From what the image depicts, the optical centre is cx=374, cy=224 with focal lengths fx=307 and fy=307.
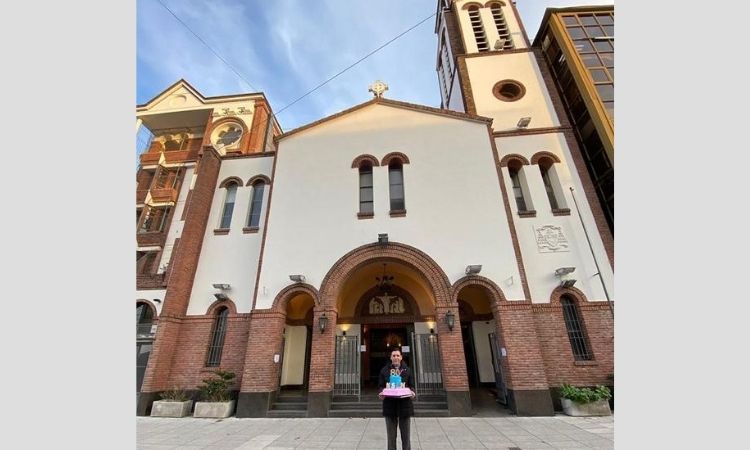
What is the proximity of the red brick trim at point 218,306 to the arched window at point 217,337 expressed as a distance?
0.14m

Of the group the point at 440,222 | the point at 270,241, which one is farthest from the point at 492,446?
the point at 270,241

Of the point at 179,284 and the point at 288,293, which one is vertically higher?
the point at 179,284

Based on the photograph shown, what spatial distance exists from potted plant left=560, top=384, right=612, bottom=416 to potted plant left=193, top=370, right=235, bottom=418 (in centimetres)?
980

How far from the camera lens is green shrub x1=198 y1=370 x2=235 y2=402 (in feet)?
31.2

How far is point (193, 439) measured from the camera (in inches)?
272

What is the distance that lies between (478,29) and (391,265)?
16119 millimetres

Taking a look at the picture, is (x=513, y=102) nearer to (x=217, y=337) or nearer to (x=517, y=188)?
(x=517, y=188)

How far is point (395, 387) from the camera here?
4.82 meters

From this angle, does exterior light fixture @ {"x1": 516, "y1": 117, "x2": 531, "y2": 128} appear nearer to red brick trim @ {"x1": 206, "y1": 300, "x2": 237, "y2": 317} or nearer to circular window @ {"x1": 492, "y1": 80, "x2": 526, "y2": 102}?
circular window @ {"x1": 492, "y1": 80, "x2": 526, "y2": 102}

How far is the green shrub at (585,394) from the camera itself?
27.6 feet

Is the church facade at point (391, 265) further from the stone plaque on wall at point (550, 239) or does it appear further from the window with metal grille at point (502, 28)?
the window with metal grille at point (502, 28)

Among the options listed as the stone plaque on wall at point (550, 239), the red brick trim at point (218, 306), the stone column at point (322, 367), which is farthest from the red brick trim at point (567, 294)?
the red brick trim at point (218, 306)

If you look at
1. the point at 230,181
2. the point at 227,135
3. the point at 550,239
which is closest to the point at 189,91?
the point at 227,135

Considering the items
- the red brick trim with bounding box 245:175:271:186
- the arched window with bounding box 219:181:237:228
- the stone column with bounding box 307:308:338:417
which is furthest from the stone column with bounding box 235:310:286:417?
the red brick trim with bounding box 245:175:271:186
